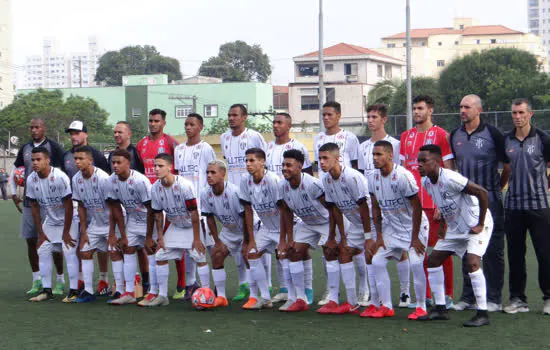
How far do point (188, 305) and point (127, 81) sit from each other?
252 ft

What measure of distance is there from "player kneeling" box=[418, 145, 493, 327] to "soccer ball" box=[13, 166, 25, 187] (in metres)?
5.83

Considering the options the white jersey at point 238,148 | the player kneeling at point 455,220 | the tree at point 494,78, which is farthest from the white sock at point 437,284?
the tree at point 494,78

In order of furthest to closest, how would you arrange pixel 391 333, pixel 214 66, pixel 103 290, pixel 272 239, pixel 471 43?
1. pixel 471 43
2. pixel 214 66
3. pixel 103 290
4. pixel 272 239
5. pixel 391 333

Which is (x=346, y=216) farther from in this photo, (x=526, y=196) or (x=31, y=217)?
(x=31, y=217)

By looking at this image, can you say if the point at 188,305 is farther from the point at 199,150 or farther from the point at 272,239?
the point at 199,150

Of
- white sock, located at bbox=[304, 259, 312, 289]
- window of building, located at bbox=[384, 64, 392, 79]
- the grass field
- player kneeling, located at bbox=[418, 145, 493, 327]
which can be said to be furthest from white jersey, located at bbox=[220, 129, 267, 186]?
window of building, located at bbox=[384, 64, 392, 79]

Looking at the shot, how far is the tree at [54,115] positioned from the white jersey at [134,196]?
4360cm

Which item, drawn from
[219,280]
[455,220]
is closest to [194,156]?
[219,280]

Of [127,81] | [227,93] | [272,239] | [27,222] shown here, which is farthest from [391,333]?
[127,81]

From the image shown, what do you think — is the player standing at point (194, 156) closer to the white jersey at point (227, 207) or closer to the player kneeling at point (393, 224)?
the white jersey at point (227, 207)

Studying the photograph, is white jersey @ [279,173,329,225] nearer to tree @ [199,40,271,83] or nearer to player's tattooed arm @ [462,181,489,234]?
player's tattooed arm @ [462,181,489,234]

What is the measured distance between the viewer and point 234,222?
983cm

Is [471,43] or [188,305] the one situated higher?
[471,43]

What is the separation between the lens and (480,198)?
809 centimetres
